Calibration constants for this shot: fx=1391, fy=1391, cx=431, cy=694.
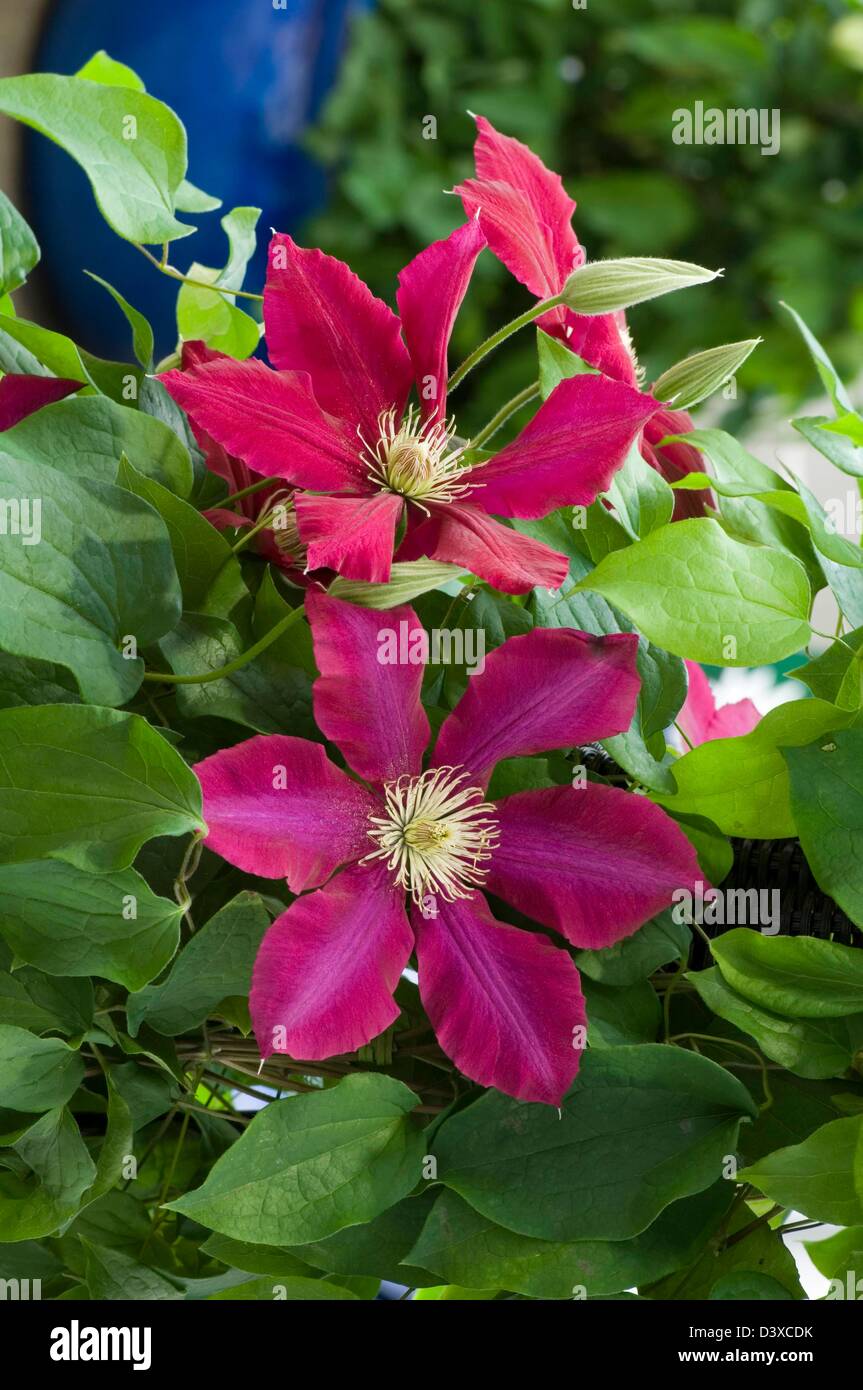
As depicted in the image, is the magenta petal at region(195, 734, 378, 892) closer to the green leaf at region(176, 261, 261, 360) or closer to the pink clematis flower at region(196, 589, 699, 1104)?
the pink clematis flower at region(196, 589, 699, 1104)

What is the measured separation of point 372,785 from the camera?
264 millimetres

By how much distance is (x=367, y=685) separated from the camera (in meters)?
0.25

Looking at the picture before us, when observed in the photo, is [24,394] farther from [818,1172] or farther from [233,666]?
[818,1172]

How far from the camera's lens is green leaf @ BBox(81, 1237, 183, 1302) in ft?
0.94

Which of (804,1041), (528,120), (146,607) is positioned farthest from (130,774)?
(528,120)

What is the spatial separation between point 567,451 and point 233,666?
0.07 metres

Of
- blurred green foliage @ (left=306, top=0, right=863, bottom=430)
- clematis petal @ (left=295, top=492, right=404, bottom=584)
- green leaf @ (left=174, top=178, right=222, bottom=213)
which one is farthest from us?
blurred green foliage @ (left=306, top=0, right=863, bottom=430)

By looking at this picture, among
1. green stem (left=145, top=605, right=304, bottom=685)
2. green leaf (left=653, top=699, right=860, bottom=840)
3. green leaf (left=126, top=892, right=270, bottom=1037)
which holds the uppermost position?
green stem (left=145, top=605, right=304, bottom=685)

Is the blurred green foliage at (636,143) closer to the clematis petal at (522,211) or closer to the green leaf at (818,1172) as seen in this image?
the clematis petal at (522,211)

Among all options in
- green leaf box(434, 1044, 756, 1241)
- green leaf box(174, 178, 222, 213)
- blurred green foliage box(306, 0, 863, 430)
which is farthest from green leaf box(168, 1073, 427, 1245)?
blurred green foliage box(306, 0, 863, 430)

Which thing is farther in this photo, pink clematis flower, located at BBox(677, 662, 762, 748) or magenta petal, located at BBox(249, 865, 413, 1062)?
pink clematis flower, located at BBox(677, 662, 762, 748)

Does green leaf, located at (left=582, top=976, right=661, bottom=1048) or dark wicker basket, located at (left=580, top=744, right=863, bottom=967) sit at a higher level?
dark wicker basket, located at (left=580, top=744, right=863, bottom=967)

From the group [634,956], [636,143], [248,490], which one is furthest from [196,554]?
[636,143]

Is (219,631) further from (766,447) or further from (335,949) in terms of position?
(766,447)
